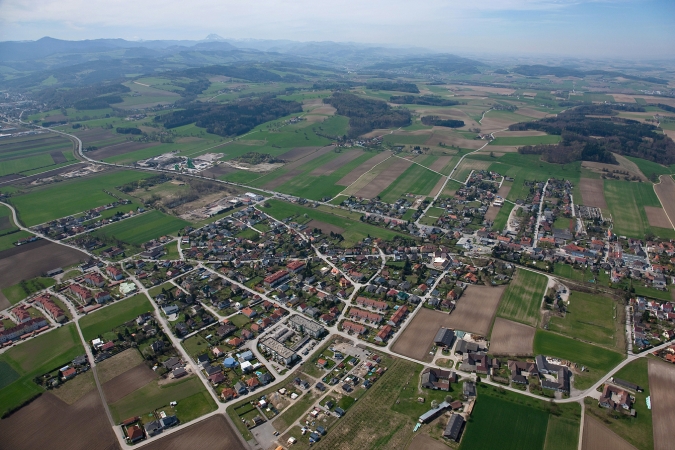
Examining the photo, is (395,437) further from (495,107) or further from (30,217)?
(495,107)

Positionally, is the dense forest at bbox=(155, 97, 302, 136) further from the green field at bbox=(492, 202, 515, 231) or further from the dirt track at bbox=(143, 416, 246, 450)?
the dirt track at bbox=(143, 416, 246, 450)

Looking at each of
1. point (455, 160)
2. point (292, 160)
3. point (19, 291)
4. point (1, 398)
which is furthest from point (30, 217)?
point (455, 160)

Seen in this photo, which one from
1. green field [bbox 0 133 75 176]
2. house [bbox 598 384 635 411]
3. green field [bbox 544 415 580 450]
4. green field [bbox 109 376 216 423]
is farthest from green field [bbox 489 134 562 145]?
green field [bbox 0 133 75 176]

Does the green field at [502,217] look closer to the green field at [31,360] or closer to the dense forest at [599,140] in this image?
the dense forest at [599,140]

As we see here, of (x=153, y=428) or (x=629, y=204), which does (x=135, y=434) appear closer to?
(x=153, y=428)

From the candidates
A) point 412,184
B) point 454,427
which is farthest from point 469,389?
point 412,184

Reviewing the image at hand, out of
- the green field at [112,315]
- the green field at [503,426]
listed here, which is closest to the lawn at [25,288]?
the green field at [112,315]
